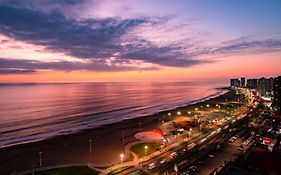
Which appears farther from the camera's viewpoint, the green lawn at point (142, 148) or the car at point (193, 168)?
the green lawn at point (142, 148)

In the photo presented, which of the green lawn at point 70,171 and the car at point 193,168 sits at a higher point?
the car at point 193,168

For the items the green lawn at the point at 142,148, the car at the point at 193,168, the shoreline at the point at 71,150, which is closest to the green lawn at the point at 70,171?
the shoreline at the point at 71,150

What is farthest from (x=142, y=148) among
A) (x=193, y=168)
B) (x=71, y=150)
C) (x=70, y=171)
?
(x=70, y=171)

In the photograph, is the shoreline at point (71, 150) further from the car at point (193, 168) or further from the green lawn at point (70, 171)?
the car at point (193, 168)

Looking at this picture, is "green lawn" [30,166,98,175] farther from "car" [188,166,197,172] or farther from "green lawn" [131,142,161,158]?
"car" [188,166,197,172]

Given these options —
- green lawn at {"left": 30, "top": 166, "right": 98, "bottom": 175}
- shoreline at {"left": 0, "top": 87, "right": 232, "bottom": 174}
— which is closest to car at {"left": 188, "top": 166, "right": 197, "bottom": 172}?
shoreline at {"left": 0, "top": 87, "right": 232, "bottom": 174}

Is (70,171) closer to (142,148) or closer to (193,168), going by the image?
(142,148)

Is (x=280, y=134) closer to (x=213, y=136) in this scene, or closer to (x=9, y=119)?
(x=213, y=136)

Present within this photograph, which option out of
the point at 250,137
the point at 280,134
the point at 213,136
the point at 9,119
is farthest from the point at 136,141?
the point at 9,119

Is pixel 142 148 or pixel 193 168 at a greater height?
pixel 193 168
